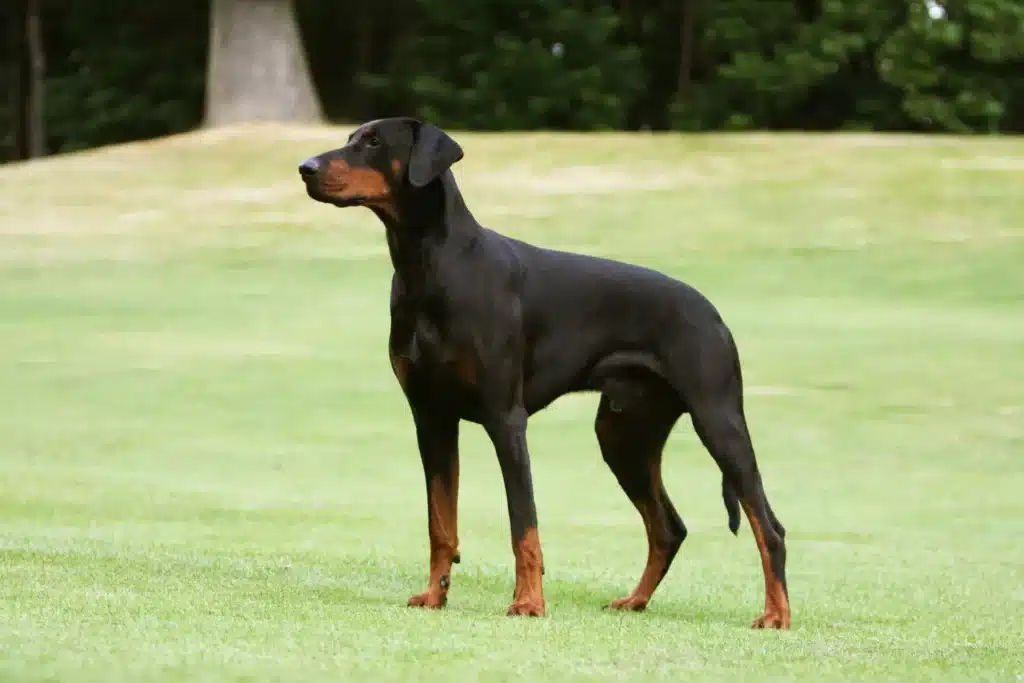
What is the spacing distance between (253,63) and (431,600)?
2877cm

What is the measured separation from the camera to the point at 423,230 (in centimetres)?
733

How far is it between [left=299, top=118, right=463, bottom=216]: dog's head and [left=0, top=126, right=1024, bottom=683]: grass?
1.54 m

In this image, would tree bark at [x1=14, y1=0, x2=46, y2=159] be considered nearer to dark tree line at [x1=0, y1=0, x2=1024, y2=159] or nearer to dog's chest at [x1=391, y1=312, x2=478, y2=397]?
dark tree line at [x1=0, y1=0, x2=1024, y2=159]

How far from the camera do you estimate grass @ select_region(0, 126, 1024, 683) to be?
22.6 feet

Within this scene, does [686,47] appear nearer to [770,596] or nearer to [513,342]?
[770,596]

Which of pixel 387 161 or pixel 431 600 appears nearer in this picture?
pixel 387 161

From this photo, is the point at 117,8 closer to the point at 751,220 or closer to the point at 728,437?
the point at 751,220

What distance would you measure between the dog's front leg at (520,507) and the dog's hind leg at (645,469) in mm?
721

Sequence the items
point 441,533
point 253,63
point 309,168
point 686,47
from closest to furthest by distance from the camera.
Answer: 1. point 309,168
2. point 441,533
3. point 253,63
4. point 686,47

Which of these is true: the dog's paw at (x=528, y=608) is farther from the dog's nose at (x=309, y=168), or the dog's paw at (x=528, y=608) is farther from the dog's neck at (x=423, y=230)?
the dog's nose at (x=309, y=168)

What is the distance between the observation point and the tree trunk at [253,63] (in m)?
35.6

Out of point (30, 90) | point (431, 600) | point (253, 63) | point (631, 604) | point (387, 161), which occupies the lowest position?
point (30, 90)

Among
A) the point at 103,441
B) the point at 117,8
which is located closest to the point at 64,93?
the point at 117,8

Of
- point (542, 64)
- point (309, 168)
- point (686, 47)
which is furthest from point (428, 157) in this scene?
point (686, 47)
